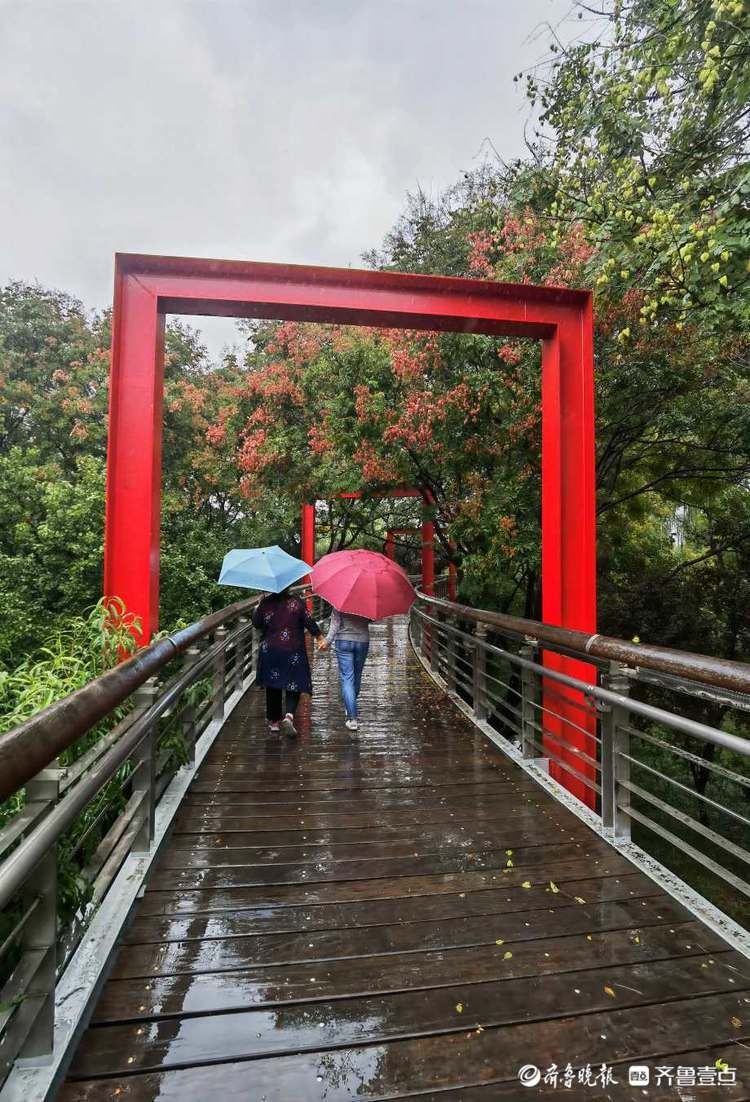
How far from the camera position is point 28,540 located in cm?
969

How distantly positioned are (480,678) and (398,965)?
3171mm

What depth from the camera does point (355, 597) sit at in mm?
4336

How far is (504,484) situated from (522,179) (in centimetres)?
305

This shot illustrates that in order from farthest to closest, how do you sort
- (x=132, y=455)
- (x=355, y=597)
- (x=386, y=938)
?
(x=355, y=597)
(x=132, y=455)
(x=386, y=938)

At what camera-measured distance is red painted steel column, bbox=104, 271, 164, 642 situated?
153 inches

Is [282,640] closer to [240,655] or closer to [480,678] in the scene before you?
[480,678]

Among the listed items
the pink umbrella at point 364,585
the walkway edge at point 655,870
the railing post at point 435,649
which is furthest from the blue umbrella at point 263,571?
the railing post at point 435,649

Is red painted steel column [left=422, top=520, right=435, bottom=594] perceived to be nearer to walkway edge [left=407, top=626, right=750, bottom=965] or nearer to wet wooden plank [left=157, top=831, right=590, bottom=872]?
walkway edge [left=407, top=626, right=750, bottom=965]

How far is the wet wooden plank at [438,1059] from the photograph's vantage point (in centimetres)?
147

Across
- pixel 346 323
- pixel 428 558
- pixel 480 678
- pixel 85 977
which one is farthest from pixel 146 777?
pixel 428 558

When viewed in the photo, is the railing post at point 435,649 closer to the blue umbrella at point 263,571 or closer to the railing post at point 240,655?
the railing post at point 240,655

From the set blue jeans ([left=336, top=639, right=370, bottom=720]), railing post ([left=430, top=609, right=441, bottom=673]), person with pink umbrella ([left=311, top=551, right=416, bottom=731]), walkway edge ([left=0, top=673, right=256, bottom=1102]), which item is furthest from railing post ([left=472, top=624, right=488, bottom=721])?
walkway edge ([left=0, top=673, right=256, bottom=1102])

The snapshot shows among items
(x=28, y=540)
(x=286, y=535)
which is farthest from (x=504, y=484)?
(x=286, y=535)

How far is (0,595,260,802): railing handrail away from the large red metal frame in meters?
1.59
